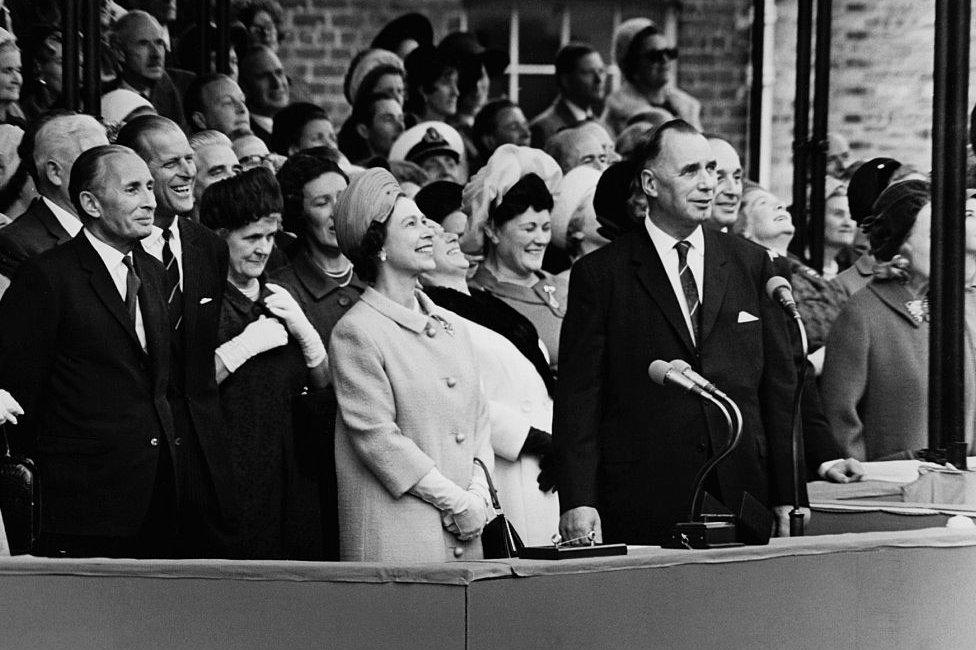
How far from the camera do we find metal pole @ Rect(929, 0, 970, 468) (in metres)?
6.14

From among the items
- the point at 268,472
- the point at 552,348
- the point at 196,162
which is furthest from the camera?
the point at 196,162

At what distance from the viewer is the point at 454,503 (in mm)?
5066

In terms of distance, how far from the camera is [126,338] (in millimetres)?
5363

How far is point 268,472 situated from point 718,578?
226 cm

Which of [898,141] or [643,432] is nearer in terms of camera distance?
[643,432]

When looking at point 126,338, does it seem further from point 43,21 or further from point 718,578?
point 43,21

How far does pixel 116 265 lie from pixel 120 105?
2.56 m

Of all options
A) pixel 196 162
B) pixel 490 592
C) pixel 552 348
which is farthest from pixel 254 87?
pixel 490 592

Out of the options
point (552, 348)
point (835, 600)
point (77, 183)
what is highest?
point (77, 183)

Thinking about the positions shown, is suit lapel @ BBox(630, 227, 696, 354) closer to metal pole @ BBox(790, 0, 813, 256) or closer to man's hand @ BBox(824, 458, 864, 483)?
man's hand @ BBox(824, 458, 864, 483)

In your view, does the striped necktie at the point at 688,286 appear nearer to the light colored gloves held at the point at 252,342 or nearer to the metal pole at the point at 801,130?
the light colored gloves held at the point at 252,342

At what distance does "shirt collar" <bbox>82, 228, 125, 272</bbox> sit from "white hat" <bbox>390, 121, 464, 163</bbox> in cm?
388

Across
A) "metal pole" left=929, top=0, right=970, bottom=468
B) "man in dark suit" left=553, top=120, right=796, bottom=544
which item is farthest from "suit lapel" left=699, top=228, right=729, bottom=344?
"metal pole" left=929, top=0, right=970, bottom=468

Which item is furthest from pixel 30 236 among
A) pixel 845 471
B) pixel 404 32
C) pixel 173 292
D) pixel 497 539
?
pixel 404 32
